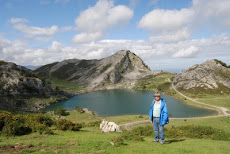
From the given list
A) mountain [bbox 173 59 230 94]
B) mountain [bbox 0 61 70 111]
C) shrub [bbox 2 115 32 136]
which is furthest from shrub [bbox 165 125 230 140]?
mountain [bbox 173 59 230 94]

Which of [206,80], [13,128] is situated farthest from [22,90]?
[206,80]

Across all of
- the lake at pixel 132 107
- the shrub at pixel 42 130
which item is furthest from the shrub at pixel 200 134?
the lake at pixel 132 107

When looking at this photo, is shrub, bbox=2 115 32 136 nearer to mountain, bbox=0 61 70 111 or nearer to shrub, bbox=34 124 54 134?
shrub, bbox=34 124 54 134

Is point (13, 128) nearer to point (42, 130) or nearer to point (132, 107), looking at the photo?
point (42, 130)

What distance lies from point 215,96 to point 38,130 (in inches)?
6126

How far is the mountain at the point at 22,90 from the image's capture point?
447ft

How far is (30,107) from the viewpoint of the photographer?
13475 cm

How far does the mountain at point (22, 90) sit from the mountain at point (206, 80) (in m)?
120

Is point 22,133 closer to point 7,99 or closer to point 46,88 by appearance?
point 7,99

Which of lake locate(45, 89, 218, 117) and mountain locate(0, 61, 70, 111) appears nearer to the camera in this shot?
lake locate(45, 89, 218, 117)

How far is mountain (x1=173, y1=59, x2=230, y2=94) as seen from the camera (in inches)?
6565

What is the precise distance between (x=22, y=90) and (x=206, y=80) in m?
163

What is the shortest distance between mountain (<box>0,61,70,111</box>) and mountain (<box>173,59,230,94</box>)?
395 ft

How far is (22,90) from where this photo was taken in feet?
502
